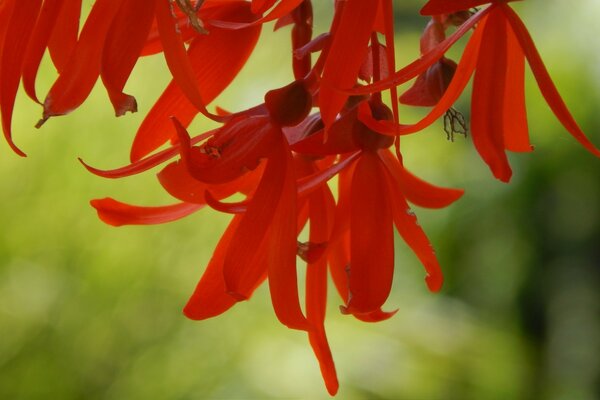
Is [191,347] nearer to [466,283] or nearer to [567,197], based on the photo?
[466,283]

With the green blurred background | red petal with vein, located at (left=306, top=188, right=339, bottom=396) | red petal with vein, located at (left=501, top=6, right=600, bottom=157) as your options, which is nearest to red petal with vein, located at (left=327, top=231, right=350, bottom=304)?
red petal with vein, located at (left=306, top=188, right=339, bottom=396)

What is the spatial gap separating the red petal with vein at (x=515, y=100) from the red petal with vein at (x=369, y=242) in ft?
0.18

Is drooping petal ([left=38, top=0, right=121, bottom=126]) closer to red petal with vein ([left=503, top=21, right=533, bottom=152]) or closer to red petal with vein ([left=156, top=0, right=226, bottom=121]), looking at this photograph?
red petal with vein ([left=156, top=0, right=226, bottom=121])

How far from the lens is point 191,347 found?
150 centimetres

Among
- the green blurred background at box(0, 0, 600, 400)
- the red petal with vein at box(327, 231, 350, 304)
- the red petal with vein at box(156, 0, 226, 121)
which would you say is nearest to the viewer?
the red petal with vein at box(156, 0, 226, 121)

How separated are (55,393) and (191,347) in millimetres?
224

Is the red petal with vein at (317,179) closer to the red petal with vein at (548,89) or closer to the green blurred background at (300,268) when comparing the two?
the red petal with vein at (548,89)

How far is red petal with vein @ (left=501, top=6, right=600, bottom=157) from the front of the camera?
295 millimetres

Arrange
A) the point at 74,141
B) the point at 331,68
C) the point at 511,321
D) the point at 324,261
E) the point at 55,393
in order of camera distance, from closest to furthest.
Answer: the point at 331,68 < the point at 324,261 < the point at 55,393 < the point at 74,141 < the point at 511,321

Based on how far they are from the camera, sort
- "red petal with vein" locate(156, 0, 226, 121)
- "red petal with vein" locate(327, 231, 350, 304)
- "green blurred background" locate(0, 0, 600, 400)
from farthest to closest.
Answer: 1. "green blurred background" locate(0, 0, 600, 400)
2. "red petal with vein" locate(327, 231, 350, 304)
3. "red petal with vein" locate(156, 0, 226, 121)

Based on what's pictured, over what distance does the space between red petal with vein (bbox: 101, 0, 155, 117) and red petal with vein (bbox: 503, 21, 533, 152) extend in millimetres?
123

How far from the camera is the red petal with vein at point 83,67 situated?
0.91 ft

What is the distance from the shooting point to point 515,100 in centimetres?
35

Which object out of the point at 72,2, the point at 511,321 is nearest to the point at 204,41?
the point at 72,2
